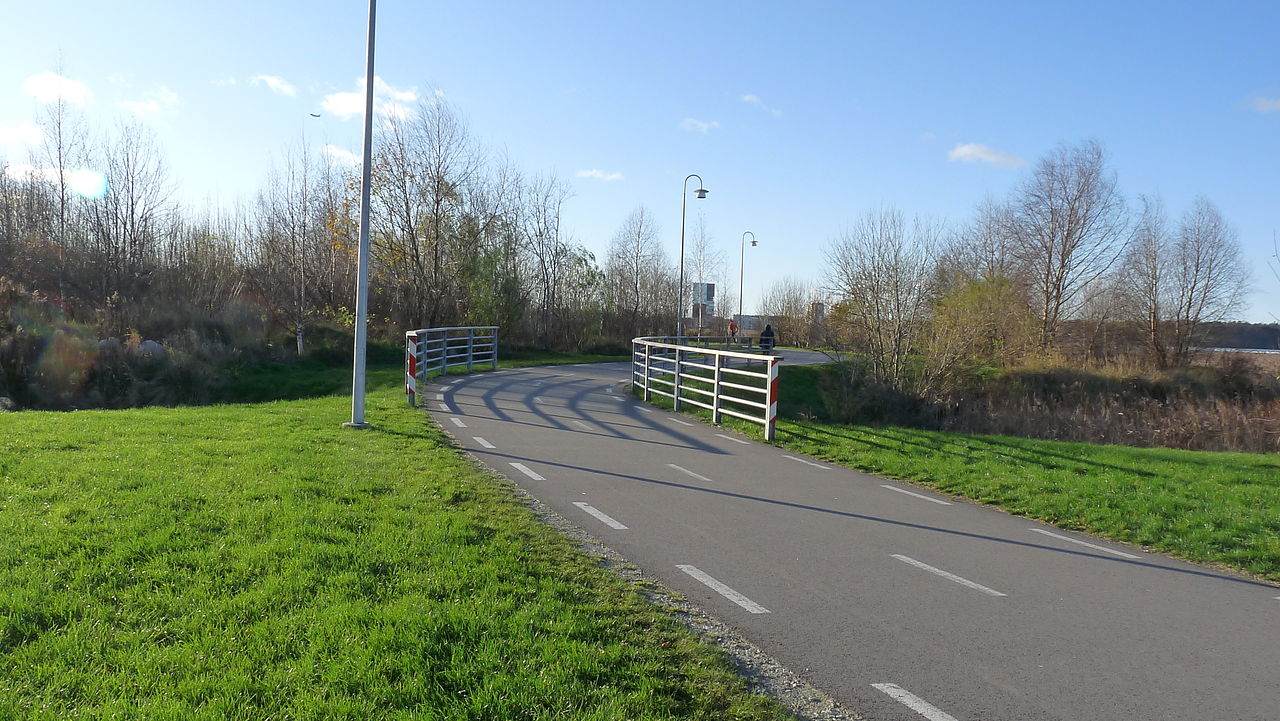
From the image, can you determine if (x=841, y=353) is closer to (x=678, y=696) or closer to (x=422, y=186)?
(x=422, y=186)

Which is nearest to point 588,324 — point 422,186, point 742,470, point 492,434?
point 422,186

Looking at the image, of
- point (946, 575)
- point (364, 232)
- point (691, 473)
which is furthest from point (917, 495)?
point (364, 232)

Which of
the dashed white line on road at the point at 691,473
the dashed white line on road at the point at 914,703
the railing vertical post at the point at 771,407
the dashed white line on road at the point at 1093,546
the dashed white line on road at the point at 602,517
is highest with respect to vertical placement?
the railing vertical post at the point at 771,407

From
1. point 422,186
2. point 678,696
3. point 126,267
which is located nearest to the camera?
point 678,696

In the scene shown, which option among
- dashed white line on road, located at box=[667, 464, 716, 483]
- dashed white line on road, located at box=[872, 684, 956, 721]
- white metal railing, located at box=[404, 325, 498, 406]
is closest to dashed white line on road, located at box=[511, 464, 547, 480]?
dashed white line on road, located at box=[667, 464, 716, 483]

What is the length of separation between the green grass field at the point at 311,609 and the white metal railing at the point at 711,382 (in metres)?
6.27

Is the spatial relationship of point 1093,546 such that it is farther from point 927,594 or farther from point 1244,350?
point 1244,350

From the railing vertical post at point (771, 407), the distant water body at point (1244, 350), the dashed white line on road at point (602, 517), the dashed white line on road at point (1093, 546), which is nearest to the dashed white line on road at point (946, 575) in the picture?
the dashed white line on road at point (1093, 546)

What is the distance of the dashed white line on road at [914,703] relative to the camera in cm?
370

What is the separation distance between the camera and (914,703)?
12.6 feet

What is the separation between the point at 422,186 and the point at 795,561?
103 ft

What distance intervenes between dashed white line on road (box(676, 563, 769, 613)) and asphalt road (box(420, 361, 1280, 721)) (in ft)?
0.07

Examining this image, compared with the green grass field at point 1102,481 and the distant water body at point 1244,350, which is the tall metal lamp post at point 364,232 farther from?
the distant water body at point 1244,350

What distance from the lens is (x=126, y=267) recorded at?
30.6 metres
